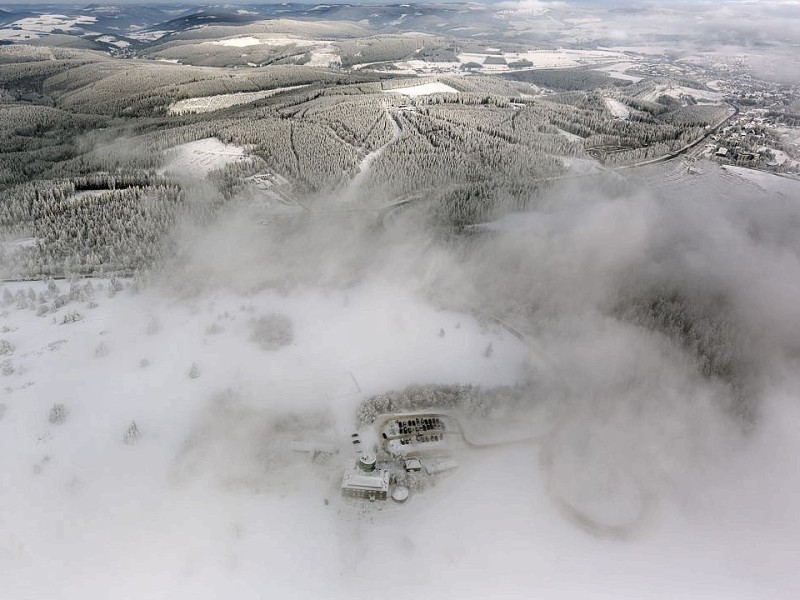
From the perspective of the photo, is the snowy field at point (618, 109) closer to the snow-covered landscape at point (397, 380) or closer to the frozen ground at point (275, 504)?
the snow-covered landscape at point (397, 380)

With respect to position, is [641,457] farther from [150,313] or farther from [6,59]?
[6,59]

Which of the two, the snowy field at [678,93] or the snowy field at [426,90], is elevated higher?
the snowy field at [426,90]

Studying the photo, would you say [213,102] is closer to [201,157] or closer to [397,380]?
[201,157]

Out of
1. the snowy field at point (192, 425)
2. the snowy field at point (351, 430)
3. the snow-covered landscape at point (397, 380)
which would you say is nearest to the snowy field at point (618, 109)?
the snow-covered landscape at point (397, 380)

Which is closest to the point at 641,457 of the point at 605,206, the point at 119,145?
the point at 605,206

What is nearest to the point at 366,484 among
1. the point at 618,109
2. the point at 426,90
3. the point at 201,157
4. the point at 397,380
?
the point at 397,380
